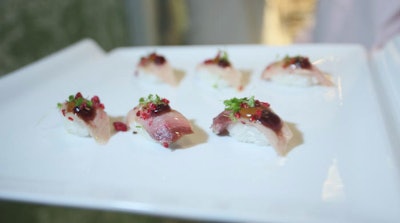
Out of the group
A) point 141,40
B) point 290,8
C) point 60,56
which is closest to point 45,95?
point 60,56

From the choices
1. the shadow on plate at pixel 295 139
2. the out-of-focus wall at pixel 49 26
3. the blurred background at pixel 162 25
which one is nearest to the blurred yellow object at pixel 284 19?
the blurred background at pixel 162 25

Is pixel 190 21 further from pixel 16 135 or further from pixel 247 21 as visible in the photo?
pixel 16 135

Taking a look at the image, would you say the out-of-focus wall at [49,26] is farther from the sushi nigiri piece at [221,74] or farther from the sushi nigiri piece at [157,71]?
the sushi nigiri piece at [221,74]

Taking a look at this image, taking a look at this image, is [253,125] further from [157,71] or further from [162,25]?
[162,25]

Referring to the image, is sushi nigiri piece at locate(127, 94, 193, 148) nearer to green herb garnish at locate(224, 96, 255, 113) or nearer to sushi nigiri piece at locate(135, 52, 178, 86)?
green herb garnish at locate(224, 96, 255, 113)

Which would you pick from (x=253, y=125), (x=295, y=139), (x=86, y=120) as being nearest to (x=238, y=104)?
(x=253, y=125)
